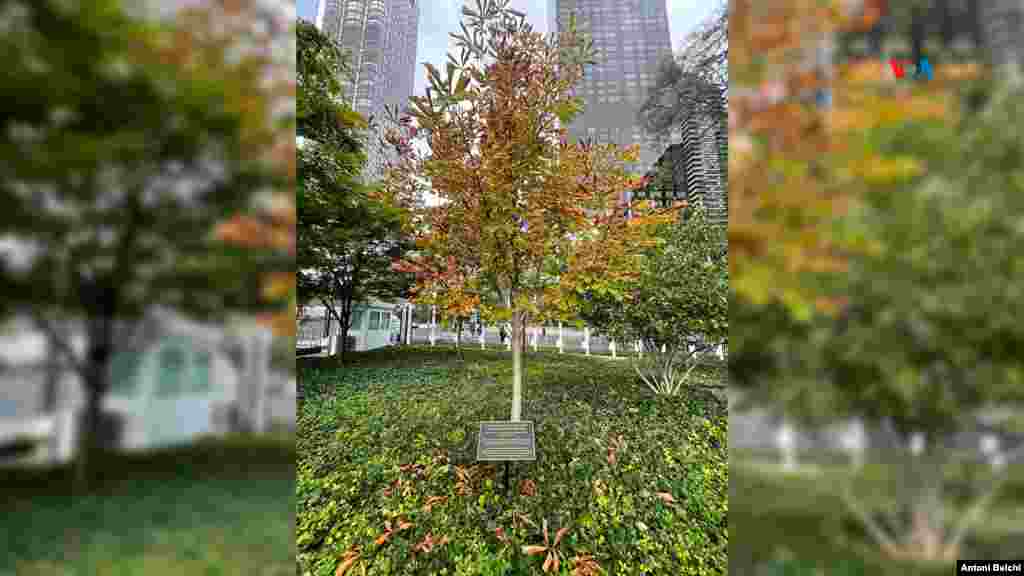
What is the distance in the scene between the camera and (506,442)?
1.94 m

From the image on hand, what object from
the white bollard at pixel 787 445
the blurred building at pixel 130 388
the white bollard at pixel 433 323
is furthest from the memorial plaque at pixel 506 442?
the blurred building at pixel 130 388

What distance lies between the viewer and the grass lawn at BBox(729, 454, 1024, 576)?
1.16 metres

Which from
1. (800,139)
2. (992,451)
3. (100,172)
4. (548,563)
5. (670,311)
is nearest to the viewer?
(100,172)

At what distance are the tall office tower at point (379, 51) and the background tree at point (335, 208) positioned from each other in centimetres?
9

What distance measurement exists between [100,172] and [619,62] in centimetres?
223

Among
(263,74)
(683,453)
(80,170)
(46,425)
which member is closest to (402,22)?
(263,74)

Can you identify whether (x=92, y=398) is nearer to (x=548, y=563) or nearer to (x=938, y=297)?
(x=548, y=563)

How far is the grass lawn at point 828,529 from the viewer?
1.16 metres

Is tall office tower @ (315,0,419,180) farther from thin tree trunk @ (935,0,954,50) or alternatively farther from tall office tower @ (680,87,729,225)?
thin tree trunk @ (935,0,954,50)

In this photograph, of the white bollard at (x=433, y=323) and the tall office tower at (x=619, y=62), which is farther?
the white bollard at (x=433, y=323)

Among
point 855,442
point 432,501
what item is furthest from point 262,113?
point 855,442

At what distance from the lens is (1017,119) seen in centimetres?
106

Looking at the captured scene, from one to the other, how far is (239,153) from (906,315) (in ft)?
6.31

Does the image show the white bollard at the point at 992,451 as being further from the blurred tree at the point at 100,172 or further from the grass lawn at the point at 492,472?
the blurred tree at the point at 100,172
